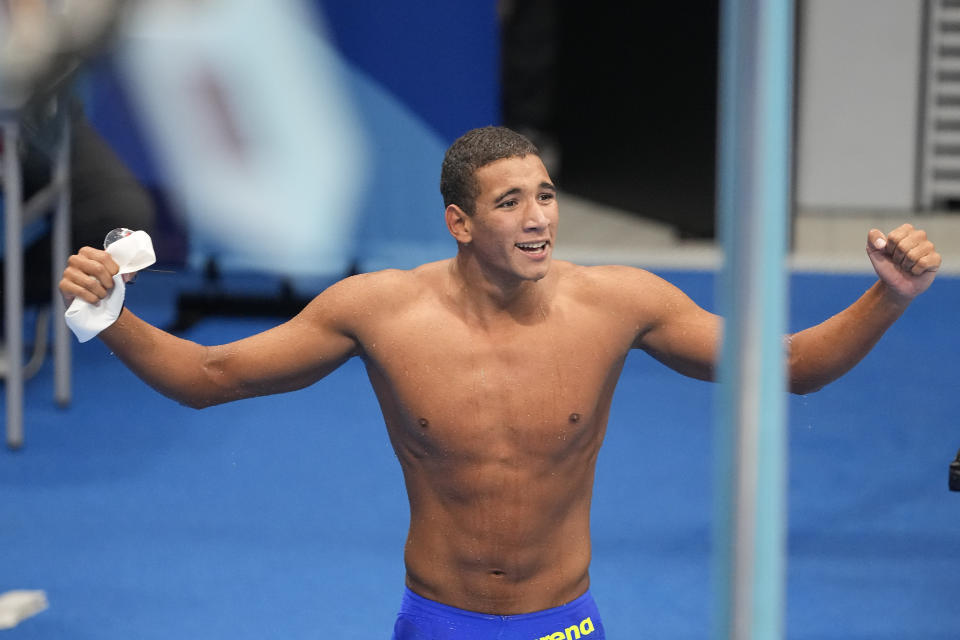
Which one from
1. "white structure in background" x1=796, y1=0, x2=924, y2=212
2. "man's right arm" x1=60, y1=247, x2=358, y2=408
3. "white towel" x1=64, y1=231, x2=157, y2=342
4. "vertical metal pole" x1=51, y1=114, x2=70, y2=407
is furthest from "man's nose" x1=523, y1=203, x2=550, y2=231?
"white structure in background" x1=796, y1=0, x2=924, y2=212

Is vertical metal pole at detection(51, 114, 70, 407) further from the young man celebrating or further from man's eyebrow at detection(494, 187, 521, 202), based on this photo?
man's eyebrow at detection(494, 187, 521, 202)

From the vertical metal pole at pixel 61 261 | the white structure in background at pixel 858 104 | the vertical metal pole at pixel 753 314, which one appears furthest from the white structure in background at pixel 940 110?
the vertical metal pole at pixel 753 314

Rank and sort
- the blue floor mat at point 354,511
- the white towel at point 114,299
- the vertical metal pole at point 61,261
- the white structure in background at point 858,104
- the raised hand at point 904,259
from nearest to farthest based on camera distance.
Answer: the raised hand at point 904,259, the white towel at point 114,299, the blue floor mat at point 354,511, the vertical metal pole at point 61,261, the white structure in background at point 858,104

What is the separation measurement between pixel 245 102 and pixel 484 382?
481 cm

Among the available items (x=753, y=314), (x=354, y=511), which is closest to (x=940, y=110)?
(x=354, y=511)

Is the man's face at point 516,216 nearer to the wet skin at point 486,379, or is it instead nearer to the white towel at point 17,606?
the wet skin at point 486,379

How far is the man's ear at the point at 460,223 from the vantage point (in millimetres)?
2479

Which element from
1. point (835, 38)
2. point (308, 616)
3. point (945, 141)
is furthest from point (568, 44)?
point (308, 616)

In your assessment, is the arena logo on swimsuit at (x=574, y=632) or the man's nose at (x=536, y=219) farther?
the arena logo on swimsuit at (x=574, y=632)

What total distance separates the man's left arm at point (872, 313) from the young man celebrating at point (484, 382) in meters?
0.10

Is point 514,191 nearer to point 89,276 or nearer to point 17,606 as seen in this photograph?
point 89,276

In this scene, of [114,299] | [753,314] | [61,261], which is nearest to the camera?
[753,314]

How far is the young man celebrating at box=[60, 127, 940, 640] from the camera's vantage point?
8.21 ft

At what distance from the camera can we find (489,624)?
250 centimetres
